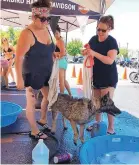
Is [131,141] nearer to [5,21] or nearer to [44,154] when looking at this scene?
[44,154]

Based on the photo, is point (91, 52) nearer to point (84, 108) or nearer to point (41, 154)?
point (84, 108)

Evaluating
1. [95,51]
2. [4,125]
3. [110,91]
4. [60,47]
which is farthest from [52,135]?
[60,47]

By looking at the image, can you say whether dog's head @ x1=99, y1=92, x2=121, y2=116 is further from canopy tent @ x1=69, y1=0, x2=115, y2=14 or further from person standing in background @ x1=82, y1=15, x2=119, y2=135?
canopy tent @ x1=69, y1=0, x2=115, y2=14

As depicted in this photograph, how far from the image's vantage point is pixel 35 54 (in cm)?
315

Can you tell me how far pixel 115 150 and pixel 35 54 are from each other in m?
1.64

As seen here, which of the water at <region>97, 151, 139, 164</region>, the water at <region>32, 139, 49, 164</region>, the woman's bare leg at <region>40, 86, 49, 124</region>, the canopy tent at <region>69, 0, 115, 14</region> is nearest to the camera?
the water at <region>32, 139, 49, 164</region>

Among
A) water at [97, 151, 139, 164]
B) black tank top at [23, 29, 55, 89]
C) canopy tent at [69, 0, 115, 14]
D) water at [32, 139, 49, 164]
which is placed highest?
canopy tent at [69, 0, 115, 14]

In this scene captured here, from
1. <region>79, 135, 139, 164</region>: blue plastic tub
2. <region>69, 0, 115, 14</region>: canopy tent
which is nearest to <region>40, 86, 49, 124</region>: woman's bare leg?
<region>79, 135, 139, 164</region>: blue plastic tub

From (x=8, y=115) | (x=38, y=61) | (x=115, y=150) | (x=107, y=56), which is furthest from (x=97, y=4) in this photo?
(x=115, y=150)

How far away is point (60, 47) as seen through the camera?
5086 millimetres

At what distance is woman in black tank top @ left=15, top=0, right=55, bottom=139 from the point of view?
3004 mm

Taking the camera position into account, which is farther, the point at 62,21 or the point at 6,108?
the point at 62,21

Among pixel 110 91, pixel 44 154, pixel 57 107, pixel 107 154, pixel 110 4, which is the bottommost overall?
pixel 107 154

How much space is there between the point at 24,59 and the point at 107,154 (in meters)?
1.64
